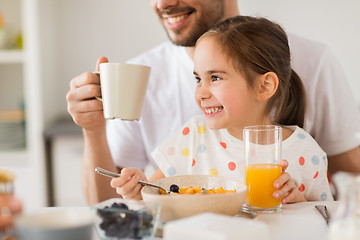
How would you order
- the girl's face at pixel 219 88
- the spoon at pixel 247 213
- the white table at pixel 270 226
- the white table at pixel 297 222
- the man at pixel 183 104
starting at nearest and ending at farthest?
the white table at pixel 270 226 < the white table at pixel 297 222 < the spoon at pixel 247 213 < the girl's face at pixel 219 88 < the man at pixel 183 104

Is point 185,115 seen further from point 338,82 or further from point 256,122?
point 338,82

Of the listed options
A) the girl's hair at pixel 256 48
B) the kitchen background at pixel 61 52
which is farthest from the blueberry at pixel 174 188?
the kitchen background at pixel 61 52

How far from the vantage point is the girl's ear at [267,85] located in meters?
1.39

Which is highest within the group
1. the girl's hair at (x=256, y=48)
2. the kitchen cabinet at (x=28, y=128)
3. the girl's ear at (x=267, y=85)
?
the girl's hair at (x=256, y=48)

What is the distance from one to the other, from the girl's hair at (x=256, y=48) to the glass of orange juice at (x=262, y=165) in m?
0.33

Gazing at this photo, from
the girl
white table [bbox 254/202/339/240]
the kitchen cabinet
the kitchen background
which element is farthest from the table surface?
the kitchen cabinet

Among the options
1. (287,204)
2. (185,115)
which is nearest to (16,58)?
(185,115)

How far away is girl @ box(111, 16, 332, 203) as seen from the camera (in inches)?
53.3

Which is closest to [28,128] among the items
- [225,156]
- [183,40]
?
[183,40]

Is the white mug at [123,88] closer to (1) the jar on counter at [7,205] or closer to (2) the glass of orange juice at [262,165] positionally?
(2) the glass of orange juice at [262,165]

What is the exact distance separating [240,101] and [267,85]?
0.10 metres

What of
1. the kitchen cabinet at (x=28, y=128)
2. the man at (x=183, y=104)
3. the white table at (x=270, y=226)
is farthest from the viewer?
the kitchen cabinet at (x=28, y=128)

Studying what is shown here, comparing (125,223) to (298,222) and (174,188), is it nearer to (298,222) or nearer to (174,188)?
(174,188)

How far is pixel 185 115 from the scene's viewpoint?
181 cm
